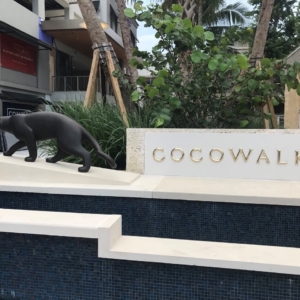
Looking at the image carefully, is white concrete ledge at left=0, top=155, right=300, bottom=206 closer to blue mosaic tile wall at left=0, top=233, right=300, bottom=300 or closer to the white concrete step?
the white concrete step

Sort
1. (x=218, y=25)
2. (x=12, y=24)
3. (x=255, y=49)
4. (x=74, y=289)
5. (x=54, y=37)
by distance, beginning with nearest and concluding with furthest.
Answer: (x=74, y=289)
(x=255, y=49)
(x=12, y=24)
(x=54, y=37)
(x=218, y=25)

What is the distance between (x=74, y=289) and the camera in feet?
8.71

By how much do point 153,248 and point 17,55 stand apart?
16617 millimetres

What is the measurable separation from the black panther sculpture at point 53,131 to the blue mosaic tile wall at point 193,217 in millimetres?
611

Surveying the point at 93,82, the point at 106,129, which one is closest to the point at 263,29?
the point at 93,82

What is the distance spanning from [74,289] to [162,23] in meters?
3.85

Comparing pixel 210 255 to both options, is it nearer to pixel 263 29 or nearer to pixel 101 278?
pixel 101 278

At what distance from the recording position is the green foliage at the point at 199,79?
5.14 meters

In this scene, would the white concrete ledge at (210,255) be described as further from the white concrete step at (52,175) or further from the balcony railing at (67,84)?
the balcony railing at (67,84)

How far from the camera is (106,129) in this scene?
591 cm

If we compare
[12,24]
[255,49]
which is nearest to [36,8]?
[12,24]

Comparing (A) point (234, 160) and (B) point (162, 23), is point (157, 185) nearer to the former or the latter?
(A) point (234, 160)

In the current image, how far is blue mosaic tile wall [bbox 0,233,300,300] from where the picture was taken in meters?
2.30

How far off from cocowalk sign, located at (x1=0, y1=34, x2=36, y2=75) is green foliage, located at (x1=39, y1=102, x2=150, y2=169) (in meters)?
11.4
